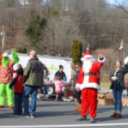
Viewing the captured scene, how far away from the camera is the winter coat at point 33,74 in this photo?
33.9 ft

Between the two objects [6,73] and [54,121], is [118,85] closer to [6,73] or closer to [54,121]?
[54,121]

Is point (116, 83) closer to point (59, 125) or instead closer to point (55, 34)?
point (59, 125)

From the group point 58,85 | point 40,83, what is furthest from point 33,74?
point 58,85

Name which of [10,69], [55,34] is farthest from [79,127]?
[55,34]

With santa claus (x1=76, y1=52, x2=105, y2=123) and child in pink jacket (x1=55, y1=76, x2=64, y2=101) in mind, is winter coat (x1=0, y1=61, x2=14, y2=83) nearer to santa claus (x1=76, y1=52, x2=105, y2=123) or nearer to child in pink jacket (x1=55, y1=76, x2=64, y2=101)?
santa claus (x1=76, y1=52, x2=105, y2=123)

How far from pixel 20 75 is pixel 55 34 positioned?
42008mm

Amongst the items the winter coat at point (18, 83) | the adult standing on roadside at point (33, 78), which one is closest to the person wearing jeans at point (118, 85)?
the adult standing on roadside at point (33, 78)

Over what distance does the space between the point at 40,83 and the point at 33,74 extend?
0.32 meters

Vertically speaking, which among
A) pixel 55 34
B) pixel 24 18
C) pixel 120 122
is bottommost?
pixel 120 122

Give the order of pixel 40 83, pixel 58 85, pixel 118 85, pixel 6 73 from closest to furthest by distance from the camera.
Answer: pixel 40 83 → pixel 118 85 → pixel 6 73 → pixel 58 85

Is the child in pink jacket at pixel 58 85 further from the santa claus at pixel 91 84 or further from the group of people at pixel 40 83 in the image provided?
the santa claus at pixel 91 84

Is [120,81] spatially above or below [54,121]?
above

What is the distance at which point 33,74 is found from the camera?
10.4 metres

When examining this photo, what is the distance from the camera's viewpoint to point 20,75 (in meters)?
11.4
